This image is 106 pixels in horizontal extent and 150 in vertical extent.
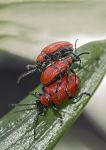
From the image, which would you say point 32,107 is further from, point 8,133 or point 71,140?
point 71,140

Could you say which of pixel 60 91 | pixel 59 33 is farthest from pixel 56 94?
pixel 59 33

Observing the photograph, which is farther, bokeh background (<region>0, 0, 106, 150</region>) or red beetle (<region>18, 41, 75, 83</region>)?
bokeh background (<region>0, 0, 106, 150</region>)

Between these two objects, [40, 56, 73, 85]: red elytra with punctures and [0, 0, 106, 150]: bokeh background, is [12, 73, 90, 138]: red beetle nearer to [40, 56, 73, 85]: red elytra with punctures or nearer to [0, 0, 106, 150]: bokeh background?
[40, 56, 73, 85]: red elytra with punctures

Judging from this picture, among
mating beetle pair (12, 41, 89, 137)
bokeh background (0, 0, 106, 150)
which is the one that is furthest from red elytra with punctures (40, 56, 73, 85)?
bokeh background (0, 0, 106, 150)

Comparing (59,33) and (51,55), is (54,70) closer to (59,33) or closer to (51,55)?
(51,55)

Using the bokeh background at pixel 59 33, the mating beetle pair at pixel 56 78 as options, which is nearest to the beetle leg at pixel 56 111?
the mating beetle pair at pixel 56 78

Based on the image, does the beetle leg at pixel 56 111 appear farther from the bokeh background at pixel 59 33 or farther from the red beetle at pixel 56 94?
the bokeh background at pixel 59 33
